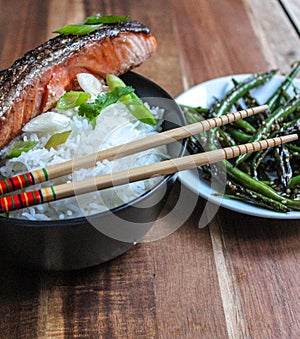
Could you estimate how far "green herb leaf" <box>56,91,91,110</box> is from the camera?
1865 mm

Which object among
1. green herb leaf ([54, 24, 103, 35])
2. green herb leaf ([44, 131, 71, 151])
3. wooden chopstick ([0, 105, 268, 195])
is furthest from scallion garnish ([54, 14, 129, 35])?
wooden chopstick ([0, 105, 268, 195])

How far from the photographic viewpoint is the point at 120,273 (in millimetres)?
1866

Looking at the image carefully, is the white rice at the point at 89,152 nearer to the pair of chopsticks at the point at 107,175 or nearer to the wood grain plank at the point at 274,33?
the pair of chopsticks at the point at 107,175

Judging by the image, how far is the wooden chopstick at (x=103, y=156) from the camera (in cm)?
150

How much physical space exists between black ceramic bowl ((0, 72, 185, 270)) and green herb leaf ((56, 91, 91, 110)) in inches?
14.6

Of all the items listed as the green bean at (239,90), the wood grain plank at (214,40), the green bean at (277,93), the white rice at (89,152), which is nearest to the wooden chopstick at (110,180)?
the white rice at (89,152)

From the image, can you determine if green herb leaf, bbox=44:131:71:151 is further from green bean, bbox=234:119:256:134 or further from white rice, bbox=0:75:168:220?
green bean, bbox=234:119:256:134

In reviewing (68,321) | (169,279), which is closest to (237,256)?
(169,279)

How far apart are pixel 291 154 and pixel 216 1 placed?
1848 mm

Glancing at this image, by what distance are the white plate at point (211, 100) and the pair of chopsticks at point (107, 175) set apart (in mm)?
304

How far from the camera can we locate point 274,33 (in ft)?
11.0

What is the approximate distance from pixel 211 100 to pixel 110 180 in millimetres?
1186

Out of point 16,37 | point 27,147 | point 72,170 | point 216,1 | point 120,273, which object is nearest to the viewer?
point 72,170

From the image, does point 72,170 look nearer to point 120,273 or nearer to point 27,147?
point 27,147
